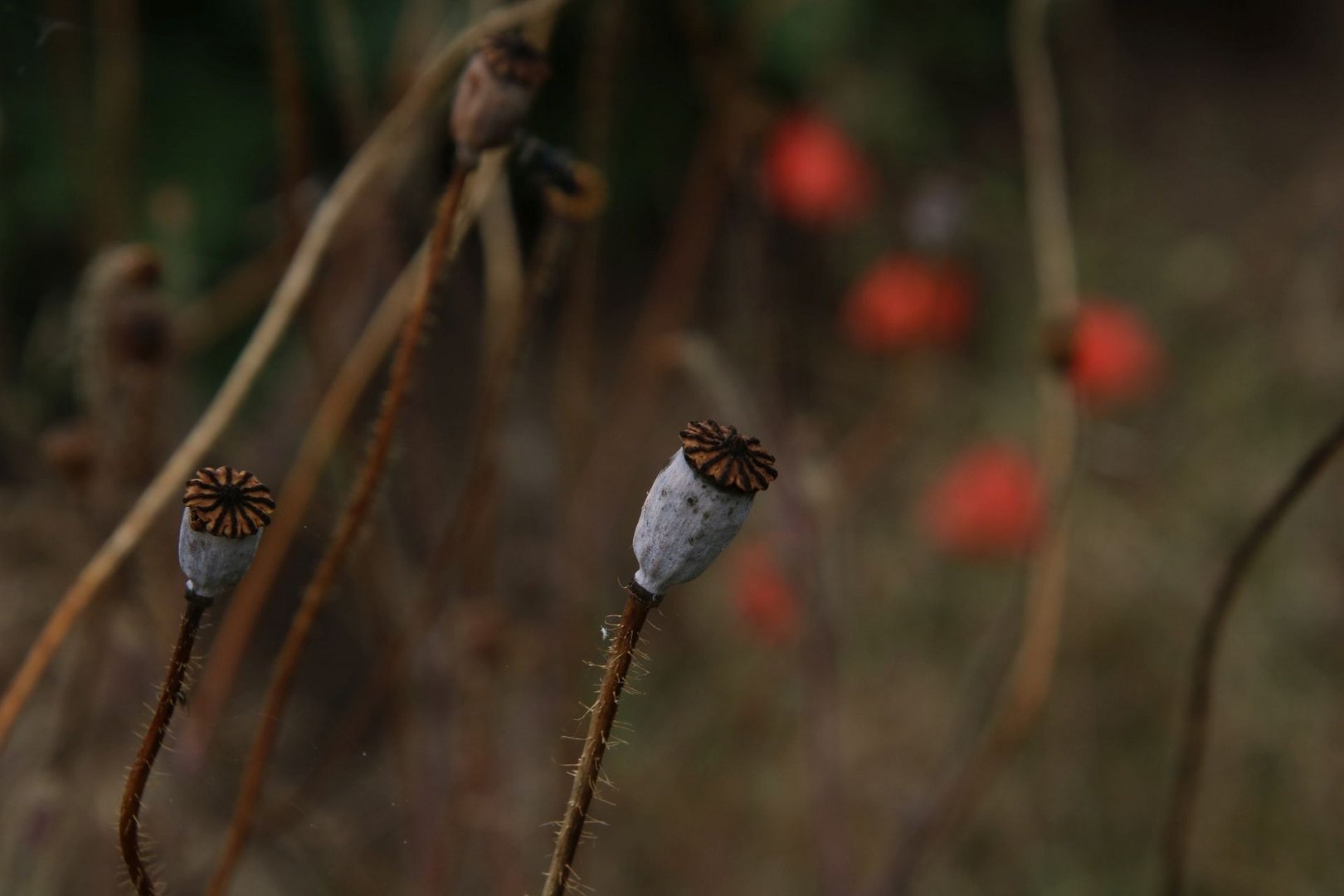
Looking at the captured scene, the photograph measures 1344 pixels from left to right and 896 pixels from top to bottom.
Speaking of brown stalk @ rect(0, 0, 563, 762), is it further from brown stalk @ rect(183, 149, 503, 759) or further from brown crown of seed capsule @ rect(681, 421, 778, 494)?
brown crown of seed capsule @ rect(681, 421, 778, 494)

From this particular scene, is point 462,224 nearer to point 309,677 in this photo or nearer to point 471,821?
point 471,821

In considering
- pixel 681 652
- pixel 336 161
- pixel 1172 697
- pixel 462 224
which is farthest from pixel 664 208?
pixel 462 224

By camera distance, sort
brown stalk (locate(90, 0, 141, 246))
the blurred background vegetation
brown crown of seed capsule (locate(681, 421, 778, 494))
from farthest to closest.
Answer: brown stalk (locate(90, 0, 141, 246)), the blurred background vegetation, brown crown of seed capsule (locate(681, 421, 778, 494))

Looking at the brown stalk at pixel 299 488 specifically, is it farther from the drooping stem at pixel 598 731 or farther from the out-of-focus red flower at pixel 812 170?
the out-of-focus red flower at pixel 812 170

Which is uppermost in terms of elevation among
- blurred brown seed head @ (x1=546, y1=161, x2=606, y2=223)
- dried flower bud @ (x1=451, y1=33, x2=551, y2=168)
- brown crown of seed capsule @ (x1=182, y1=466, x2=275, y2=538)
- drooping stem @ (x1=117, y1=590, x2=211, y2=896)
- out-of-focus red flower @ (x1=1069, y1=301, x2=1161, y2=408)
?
out-of-focus red flower @ (x1=1069, y1=301, x2=1161, y2=408)

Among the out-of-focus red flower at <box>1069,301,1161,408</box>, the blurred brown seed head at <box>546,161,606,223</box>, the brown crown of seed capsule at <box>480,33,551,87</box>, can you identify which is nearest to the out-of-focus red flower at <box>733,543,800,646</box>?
the out-of-focus red flower at <box>1069,301,1161,408</box>

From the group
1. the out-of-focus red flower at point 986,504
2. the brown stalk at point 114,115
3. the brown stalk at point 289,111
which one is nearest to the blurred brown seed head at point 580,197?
the brown stalk at point 289,111
